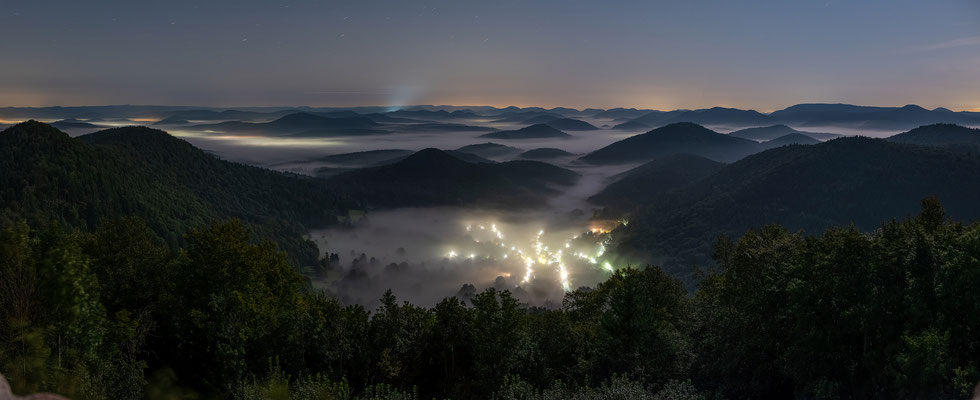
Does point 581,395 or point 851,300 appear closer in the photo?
point 581,395

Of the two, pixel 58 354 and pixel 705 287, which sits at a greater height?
pixel 58 354

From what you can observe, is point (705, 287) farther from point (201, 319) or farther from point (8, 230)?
point (8, 230)

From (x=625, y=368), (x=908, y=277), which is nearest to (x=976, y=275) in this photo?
(x=908, y=277)

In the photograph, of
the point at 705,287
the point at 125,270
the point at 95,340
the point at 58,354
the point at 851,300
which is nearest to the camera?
the point at 58,354

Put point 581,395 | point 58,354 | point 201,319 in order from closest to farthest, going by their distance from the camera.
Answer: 1. point 581,395
2. point 58,354
3. point 201,319

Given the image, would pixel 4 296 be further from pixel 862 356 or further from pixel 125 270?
pixel 862 356

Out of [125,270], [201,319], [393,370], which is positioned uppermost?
[125,270]
